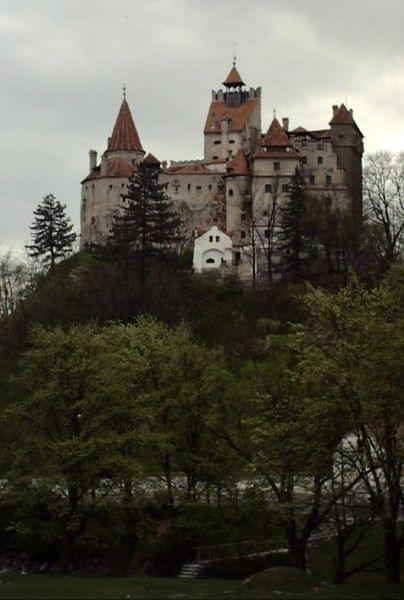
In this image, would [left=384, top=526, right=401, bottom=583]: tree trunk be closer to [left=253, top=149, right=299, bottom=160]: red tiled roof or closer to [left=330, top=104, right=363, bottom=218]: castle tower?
[left=253, top=149, right=299, bottom=160]: red tiled roof

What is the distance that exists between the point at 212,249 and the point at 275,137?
13033 mm

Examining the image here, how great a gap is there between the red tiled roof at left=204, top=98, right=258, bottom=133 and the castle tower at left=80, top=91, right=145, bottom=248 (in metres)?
7.78

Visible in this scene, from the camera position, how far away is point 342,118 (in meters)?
112

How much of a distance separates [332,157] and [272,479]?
72.8m

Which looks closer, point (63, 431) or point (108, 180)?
point (63, 431)

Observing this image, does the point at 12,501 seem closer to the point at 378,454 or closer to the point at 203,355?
the point at 203,355

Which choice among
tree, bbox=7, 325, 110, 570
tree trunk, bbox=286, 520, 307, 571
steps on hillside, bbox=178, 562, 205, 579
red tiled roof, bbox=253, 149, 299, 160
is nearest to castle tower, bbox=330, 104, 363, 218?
red tiled roof, bbox=253, 149, 299, 160

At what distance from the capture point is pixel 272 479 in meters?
38.5

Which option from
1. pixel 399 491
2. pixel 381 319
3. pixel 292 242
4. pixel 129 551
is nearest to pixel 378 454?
pixel 399 491

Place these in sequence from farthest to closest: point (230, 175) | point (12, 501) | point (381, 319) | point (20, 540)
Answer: point (230, 175) < point (20, 540) < point (12, 501) < point (381, 319)

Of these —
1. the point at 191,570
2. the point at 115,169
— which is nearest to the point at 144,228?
the point at 115,169

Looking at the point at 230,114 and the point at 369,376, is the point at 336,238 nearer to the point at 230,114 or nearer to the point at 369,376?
the point at 230,114

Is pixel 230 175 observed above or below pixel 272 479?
above

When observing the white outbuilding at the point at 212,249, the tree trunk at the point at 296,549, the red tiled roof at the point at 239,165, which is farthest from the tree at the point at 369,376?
the red tiled roof at the point at 239,165
